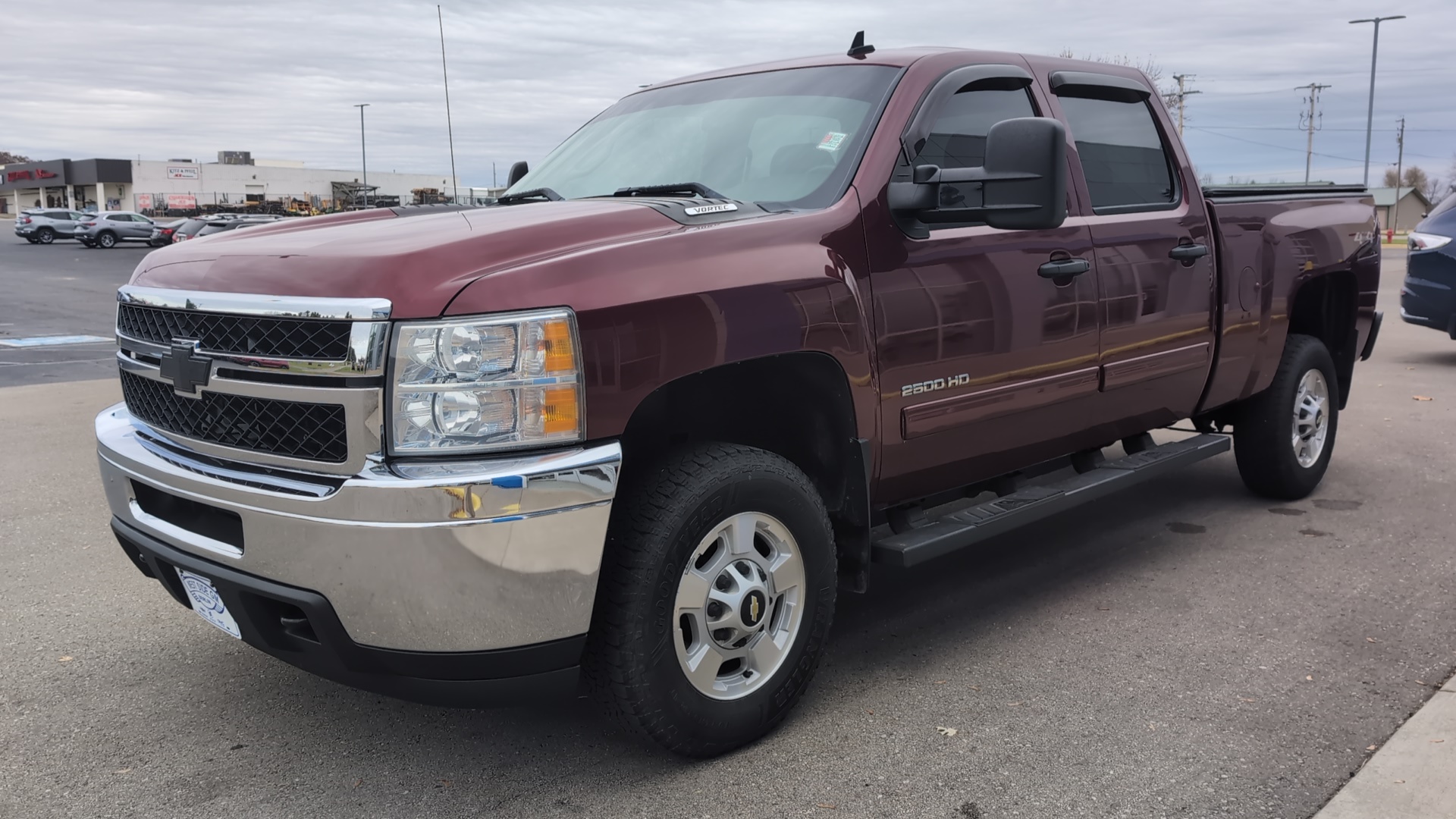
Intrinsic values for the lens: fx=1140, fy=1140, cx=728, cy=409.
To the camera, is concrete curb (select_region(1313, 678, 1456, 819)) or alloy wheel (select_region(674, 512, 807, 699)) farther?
alloy wheel (select_region(674, 512, 807, 699))

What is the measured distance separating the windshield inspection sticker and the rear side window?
122 cm

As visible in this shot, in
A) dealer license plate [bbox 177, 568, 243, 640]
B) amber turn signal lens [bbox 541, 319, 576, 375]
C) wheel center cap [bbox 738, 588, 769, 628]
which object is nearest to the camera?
amber turn signal lens [bbox 541, 319, 576, 375]

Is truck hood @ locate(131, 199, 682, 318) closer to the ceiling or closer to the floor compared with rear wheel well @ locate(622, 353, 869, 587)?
closer to the ceiling

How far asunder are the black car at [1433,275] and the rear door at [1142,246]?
23.3ft

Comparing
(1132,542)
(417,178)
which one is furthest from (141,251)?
(417,178)

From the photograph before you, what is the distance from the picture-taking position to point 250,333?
9.26 ft

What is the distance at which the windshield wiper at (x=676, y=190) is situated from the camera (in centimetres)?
361

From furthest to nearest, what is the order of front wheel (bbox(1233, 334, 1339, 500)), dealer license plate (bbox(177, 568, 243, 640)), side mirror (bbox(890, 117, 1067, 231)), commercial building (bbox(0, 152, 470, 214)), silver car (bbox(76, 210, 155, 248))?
commercial building (bbox(0, 152, 470, 214)) → silver car (bbox(76, 210, 155, 248)) → front wheel (bbox(1233, 334, 1339, 500)) → side mirror (bbox(890, 117, 1067, 231)) → dealer license plate (bbox(177, 568, 243, 640))

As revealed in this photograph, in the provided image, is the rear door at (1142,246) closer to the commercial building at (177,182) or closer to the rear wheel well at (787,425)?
the rear wheel well at (787,425)

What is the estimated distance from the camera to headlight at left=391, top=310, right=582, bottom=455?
2609 millimetres

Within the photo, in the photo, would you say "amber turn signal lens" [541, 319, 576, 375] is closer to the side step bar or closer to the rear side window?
the side step bar

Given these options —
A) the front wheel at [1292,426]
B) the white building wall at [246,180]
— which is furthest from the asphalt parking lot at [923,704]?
the white building wall at [246,180]

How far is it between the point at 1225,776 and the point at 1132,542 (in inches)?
92.7

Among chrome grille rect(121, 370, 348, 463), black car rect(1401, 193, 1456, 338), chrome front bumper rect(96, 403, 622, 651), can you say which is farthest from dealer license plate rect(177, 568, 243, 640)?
black car rect(1401, 193, 1456, 338)
